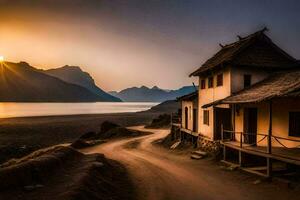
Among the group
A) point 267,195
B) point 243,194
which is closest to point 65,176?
point 243,194

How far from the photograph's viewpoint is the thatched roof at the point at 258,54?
2409 centimetres

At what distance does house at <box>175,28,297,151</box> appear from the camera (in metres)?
23.9

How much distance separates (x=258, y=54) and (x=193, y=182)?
13.1 m

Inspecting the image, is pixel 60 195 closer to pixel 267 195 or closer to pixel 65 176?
pixel 65 176

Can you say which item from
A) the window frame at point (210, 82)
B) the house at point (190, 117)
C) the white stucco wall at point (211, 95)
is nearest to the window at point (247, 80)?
the white stucco wall at point (211, 95)

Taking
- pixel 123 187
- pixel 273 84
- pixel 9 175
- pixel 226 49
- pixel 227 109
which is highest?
pixel 226 49

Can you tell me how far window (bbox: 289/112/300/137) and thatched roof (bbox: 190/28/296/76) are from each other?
637 centimetres

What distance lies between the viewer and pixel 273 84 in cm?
2075

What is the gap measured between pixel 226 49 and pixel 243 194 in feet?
59.2

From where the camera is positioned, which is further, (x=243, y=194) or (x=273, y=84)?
(x=273, y=84)

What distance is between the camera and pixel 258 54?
997 inches

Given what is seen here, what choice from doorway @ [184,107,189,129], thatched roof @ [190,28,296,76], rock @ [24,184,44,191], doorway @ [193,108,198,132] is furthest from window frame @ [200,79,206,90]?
rock @ [24,184,44,191]

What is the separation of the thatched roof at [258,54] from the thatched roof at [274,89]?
1.67 m

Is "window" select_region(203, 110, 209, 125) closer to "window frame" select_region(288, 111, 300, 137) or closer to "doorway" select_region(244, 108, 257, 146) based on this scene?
"doorway" select_region(244, 108, 257, 146)
